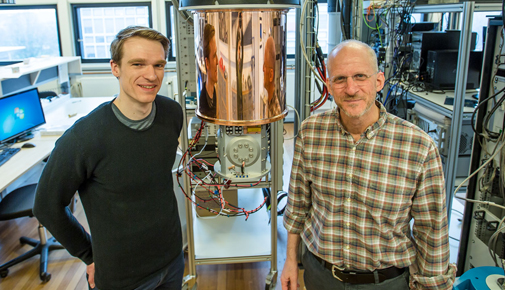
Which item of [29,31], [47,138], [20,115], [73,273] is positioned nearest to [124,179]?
[73,273]

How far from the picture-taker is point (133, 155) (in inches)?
50.2

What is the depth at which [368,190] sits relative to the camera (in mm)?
1237

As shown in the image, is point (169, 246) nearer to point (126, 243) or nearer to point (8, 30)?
point (126, 243)

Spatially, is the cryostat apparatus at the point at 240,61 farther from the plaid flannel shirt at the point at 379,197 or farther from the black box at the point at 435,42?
the black box at the point at 435,42

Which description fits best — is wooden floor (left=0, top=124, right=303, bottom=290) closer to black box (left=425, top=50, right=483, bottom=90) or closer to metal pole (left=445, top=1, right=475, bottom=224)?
metal pole (left=445, top=1, right=475, bottom=224)

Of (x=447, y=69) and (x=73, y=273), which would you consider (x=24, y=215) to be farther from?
(x=447, y=69)

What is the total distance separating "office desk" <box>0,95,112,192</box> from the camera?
2.45m

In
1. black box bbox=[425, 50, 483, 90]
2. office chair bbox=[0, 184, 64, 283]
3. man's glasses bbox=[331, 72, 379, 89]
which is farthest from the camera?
black box bbox=[425, 50, 483, 90]

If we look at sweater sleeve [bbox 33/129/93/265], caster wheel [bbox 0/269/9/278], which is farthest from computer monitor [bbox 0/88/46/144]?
sweater sleeve [bbox 33/129/93/265]

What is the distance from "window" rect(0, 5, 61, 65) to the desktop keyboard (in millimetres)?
3526

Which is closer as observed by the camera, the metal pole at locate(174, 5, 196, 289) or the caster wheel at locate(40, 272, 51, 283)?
the metal pole at locate(174, 5, 196, 289)

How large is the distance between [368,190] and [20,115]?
2.89m

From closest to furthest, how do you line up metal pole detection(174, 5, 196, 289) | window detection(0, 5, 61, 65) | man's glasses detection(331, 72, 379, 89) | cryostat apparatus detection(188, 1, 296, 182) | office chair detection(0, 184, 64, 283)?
cryostat apparatus detection(188, 1, 296, 182), man's glasses detection(331, 72, 379, 89), metal pole detection(174, 5, 196, 289), office chair detection(0, 184, 64, 283), window detection(0, 5, 61, 65)

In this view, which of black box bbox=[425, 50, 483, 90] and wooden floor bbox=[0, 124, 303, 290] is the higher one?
black box bbox=[425, 50, 483, 90]
